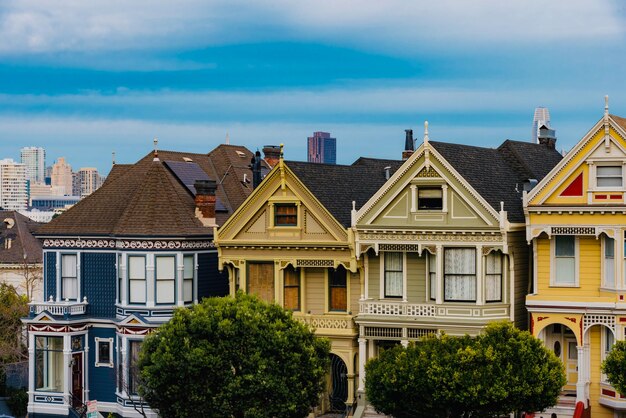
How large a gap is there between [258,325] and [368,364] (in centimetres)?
426

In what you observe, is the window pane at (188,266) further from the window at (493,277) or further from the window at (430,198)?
the window at (493,277)

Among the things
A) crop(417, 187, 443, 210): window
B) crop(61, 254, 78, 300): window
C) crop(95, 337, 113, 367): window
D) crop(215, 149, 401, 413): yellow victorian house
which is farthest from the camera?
crop(61, 254, 78, 300): window

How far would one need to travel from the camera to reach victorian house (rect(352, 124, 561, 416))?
4684cm

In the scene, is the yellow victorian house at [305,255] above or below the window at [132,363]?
above

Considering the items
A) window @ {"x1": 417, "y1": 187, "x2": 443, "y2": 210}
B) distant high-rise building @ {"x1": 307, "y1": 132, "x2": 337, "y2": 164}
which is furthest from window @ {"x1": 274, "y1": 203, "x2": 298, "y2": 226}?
distant high-rise building @ {"x1": 307, "y1": 132, "x2": 337, "y2": 164}

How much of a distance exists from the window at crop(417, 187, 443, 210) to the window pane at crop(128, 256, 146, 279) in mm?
12991

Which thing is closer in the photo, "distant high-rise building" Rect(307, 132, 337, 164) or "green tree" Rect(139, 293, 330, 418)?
"green tree" Rect(139, 293, 330, 418)

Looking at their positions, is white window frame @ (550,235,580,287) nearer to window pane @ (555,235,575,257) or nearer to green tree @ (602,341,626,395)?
window pane @ (555,235,575,257)

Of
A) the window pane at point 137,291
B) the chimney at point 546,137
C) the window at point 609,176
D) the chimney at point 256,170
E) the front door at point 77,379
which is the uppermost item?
the chimney at point 546,137

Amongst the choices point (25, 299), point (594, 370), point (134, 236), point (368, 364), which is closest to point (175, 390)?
point (368, 364)

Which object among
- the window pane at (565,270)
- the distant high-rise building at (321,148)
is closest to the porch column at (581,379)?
the window pane at (565,270)

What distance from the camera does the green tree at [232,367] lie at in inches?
1763

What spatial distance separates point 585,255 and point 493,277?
3.57m

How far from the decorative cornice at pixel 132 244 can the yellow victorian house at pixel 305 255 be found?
2240mm
